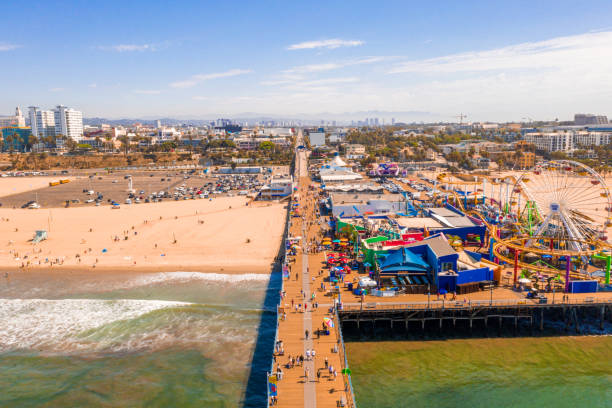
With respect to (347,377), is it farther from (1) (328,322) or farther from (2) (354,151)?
(2) (354,151)

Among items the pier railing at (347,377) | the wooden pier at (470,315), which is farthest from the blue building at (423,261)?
the pier railing at (347,377)

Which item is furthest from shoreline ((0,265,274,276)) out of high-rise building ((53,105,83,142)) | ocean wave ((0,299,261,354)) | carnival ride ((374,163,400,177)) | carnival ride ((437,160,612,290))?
high-rise building ((53,105,83,142))

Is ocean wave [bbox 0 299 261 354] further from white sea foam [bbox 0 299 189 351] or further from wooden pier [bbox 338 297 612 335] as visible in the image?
wooden pier [bbox 338 297 612 335]

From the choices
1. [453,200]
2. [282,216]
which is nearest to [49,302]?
[282,216]

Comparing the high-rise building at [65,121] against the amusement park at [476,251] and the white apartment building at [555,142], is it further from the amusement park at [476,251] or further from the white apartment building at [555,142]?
the white apartment building at [555,142]

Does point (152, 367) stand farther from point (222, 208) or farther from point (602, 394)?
point (222, 208)

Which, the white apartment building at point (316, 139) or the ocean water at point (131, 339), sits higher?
the white apartment building at point (316, 139)
